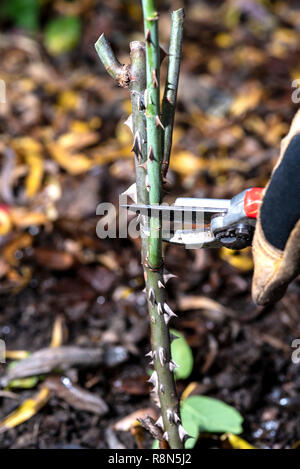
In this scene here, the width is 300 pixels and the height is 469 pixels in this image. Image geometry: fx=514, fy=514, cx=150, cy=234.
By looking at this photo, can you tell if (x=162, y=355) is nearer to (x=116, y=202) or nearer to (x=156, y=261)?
(x=156, y=261)

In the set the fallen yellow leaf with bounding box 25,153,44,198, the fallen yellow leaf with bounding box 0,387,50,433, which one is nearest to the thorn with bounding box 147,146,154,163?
the fallen yellow leaf with bounding box 0,387,50,433

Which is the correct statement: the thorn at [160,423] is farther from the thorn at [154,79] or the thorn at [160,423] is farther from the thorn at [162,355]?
the thorn at [154,79]

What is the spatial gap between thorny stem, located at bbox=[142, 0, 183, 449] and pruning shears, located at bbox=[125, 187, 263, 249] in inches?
1.2

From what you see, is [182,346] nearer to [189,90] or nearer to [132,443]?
[132,443]

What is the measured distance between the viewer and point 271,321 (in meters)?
1.67

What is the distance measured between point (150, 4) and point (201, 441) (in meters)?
1.03

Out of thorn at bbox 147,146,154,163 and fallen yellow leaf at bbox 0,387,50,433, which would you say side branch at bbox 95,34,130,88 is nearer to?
thorn at bbox 147,146,154,163

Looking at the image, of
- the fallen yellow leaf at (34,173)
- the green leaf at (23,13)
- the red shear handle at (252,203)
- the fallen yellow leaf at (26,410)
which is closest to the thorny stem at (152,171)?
the red shear handle at (252,203)

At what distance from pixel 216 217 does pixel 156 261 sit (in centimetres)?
14

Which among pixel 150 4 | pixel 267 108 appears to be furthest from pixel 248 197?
pixel 267 108

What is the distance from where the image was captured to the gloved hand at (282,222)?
829 mm

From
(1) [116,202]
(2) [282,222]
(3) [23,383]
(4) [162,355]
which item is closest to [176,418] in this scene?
(4) [162,355]

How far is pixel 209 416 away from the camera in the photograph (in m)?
1.28

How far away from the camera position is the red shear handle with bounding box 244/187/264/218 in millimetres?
873
